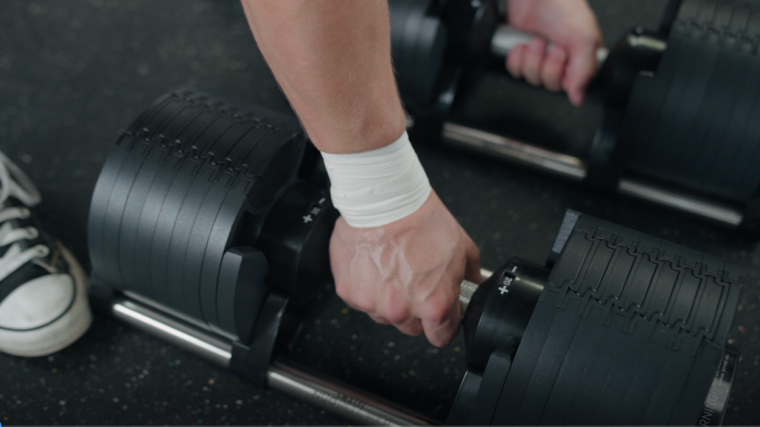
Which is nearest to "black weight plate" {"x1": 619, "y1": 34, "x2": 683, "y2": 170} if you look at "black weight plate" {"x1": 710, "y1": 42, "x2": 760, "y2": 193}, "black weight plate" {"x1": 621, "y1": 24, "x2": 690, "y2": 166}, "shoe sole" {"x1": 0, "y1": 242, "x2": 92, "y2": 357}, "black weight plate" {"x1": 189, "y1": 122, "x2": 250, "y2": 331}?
"black weight plate" {"x1": 621, "y1": 24, "x2": 690, "y2": 166}

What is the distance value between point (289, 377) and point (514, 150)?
677 mm

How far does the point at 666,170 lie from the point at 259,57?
1.02 m

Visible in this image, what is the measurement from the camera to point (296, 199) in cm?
92

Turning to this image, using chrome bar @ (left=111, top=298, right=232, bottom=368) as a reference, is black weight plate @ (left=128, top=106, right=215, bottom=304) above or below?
above

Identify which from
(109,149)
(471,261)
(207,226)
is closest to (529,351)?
(471,261)

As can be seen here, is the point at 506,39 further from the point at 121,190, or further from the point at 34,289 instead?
the point at 34,289

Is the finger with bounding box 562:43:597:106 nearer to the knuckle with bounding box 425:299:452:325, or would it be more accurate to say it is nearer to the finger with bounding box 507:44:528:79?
the finger with bounding box 507:44:528:79

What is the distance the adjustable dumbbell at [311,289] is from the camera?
66cm

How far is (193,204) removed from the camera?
0.84 meters

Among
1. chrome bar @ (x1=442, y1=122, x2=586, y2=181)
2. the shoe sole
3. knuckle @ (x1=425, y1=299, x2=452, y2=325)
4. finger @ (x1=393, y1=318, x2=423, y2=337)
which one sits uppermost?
chrome bar @ (x1=442, y1=122, x2=586, y2=181)

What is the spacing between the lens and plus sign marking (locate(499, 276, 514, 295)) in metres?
0.77

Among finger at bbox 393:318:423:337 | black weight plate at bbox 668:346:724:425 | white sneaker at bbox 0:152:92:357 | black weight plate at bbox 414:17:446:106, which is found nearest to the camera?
black weight plate at bbox 668:346:724:425

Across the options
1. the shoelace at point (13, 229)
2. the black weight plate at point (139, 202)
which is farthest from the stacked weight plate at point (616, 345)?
the shoelace at point (13, 229)

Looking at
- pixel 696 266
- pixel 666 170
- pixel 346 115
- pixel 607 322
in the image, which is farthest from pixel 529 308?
pixel 666 170
